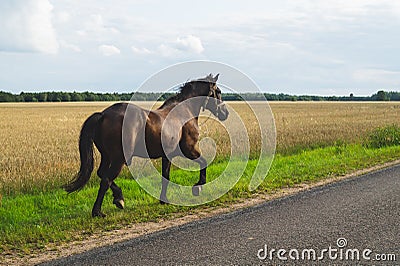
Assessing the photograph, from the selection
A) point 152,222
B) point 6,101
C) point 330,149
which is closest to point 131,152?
point 152,222

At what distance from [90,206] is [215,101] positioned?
3.18 meters

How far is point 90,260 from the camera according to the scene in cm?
516

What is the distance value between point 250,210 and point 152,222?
1.57 meters

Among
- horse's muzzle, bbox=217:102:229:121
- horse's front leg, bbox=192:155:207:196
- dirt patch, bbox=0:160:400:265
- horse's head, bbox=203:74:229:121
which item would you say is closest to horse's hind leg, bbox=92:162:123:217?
dirt patch, bbox=0:160:400:265

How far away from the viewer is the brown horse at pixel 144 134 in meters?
7.16

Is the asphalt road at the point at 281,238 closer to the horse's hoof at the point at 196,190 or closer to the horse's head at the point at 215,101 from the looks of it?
the horse's hoof at the point at 196,190

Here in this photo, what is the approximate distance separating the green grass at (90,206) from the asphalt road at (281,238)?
2.70 ft

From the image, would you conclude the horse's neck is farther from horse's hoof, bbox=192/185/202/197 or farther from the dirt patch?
the dirt patch

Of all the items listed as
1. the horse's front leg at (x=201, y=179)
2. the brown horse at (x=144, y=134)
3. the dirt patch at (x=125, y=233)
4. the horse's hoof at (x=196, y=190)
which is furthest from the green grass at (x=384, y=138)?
the horse's hoof at (x=196, y=190)

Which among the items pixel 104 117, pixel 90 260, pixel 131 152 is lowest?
pixel 90 260

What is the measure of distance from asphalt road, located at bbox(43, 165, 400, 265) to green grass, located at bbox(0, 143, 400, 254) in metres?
0.82

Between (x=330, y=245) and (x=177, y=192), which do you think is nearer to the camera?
(x=330, y=245)

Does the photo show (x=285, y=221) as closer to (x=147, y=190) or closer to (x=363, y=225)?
(x=363, y=225)

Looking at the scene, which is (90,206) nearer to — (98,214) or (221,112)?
(98,214)
